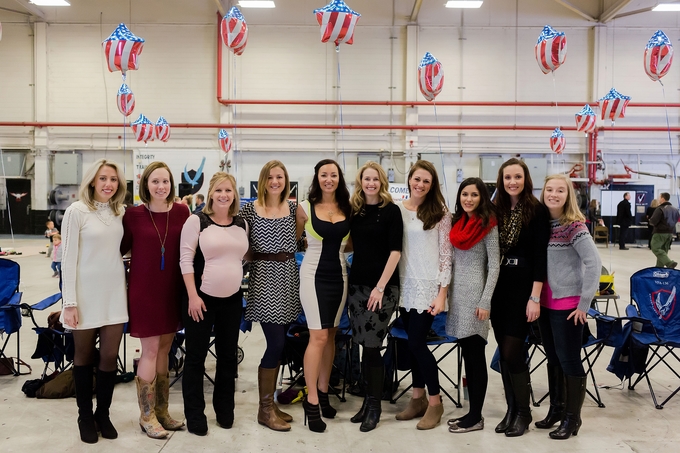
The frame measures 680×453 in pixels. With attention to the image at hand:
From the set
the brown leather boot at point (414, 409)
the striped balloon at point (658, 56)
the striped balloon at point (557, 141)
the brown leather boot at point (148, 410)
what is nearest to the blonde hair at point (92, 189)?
the brown leather boot at point (148, 410)

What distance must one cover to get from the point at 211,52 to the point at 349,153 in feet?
13.7

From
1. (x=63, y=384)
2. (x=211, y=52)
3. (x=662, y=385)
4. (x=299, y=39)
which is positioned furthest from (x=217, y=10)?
(x=662, y=385)

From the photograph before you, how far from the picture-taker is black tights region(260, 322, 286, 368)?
262cm

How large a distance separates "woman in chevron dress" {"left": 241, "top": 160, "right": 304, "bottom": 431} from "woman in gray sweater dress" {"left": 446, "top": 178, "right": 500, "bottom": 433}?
85cm

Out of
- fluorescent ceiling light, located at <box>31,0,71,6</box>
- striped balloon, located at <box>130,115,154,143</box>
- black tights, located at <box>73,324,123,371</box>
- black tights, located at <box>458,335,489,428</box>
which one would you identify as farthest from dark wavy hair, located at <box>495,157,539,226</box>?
fluorescent ceiling light, located at <box>31,0,71,6</box>

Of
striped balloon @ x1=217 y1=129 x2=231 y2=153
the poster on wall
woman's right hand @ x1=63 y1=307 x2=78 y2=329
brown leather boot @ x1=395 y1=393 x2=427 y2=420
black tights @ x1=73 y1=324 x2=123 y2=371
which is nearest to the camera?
woman's right hand @ x1=63 y1=307 x2=78 y2=329

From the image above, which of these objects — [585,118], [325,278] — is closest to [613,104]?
[585,118]

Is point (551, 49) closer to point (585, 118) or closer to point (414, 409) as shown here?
point (585, 118)

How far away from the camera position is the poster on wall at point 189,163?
40.8 ft

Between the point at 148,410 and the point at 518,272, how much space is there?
6.61ft

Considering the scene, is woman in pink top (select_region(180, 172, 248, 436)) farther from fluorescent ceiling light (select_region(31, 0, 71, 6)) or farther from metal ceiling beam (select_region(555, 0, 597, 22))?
metal ceiling beam (select_region(555, 0, 597, 22))

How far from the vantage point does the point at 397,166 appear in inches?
486

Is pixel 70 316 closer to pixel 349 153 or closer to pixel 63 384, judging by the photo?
pixel 63 384

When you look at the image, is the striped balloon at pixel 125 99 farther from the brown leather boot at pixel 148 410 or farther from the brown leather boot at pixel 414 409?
the brown leather boot at pixel 414 409
